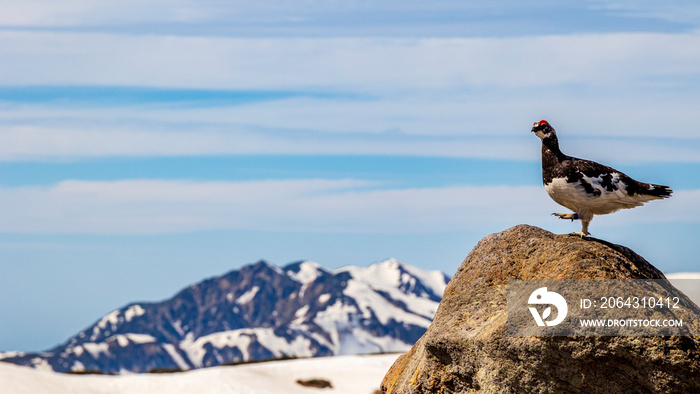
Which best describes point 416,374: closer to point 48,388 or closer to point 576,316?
point 576,316

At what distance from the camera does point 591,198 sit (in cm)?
1739

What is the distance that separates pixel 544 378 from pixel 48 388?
45.0 m

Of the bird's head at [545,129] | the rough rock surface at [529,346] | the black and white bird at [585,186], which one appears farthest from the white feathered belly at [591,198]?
the bird's head at [545,129]

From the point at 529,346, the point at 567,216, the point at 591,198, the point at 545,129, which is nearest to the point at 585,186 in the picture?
the point at 591,198

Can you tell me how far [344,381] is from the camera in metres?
65.8

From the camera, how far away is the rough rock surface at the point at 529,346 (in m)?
14.4

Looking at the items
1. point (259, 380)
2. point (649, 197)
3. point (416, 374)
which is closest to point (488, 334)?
point (416, 374)

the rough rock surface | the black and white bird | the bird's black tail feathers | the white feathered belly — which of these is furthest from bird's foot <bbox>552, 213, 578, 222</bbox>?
the bird's black tail feathers

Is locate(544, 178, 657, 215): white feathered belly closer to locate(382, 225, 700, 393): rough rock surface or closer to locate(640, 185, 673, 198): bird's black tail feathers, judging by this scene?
locate(640, 185, 673, 198): bird's black tail feathers

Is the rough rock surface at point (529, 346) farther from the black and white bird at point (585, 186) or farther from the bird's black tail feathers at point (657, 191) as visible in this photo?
the bird's black tail feathers at point (657, 191)

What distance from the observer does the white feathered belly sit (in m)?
17.4

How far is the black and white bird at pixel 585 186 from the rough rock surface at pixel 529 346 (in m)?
0.81

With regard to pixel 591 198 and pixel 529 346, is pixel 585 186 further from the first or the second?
pixel 529 346

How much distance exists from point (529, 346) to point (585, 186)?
4151mm
